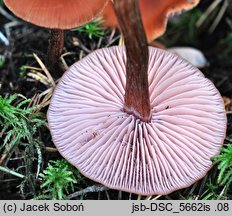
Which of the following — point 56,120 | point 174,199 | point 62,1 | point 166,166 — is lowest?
point 174,199

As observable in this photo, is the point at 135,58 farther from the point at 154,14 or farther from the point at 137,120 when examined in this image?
the point at 154,14

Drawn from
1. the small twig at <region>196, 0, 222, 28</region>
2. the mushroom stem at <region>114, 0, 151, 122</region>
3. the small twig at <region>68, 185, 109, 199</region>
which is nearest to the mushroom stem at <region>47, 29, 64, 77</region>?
the mushroom stem at <region>114, 0, 151, 122</region>

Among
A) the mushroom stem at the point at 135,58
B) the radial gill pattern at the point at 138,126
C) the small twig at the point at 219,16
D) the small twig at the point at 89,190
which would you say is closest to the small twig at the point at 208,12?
the small twig at the point at 219,16

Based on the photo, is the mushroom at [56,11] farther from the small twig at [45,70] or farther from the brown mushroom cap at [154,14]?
the brown mushroom cap at [154,14]

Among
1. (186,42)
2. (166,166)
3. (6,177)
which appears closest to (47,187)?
(6,177)

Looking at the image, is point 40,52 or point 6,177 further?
point 40,52

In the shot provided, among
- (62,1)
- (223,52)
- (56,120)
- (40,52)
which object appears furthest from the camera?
(223,52)

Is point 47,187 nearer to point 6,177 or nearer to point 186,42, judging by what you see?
point 6,177
